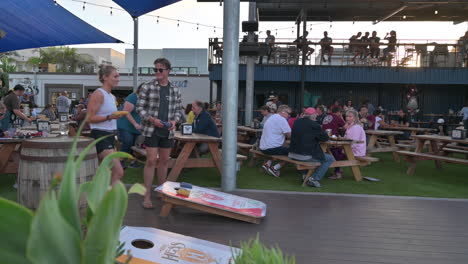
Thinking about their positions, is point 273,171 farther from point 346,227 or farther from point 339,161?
point 346,227

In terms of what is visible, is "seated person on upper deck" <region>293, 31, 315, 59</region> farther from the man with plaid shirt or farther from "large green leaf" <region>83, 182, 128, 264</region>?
"large green leaf" <region>83, 182, 128, 264</region>

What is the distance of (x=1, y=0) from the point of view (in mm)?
7543

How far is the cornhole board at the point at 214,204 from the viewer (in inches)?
158

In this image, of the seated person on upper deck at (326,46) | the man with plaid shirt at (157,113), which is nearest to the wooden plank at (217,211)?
the man with plaid shirt at (157,113)

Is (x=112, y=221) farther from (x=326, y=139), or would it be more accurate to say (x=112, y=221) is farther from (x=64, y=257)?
(x=326, y=139)

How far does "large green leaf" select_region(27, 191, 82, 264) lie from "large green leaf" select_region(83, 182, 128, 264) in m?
0.04

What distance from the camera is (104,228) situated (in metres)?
0.73

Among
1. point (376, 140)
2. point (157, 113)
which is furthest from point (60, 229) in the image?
point (376, 140)

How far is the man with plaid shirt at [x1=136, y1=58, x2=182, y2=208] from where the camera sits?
14.5 feet

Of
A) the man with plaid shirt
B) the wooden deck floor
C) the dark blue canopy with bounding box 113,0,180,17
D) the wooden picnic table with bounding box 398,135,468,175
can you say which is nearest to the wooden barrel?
the wooden deck floor

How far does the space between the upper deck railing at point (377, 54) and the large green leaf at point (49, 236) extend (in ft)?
49.7

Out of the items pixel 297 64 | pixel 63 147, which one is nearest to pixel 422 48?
pixel 297 64

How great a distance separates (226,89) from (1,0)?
5251mm

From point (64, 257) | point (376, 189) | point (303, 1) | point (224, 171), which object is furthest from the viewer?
point (303, 1)
